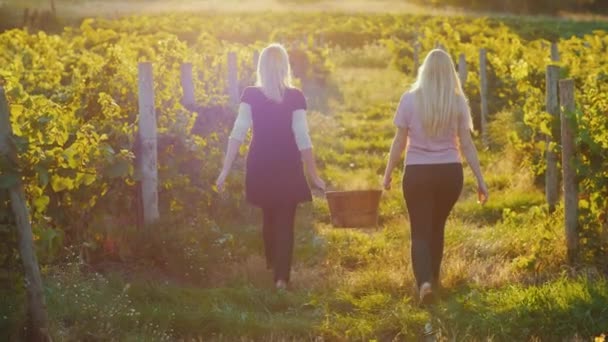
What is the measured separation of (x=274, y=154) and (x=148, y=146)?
1.61m

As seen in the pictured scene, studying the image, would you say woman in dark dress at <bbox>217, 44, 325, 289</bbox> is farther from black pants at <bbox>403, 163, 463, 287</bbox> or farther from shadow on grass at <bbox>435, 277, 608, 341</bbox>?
shadow on grass at <bbox>435, 277, 608, 341</bbox>

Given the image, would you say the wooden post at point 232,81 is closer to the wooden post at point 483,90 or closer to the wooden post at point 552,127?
the wooden post at point 483,90

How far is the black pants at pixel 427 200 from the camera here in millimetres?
6496

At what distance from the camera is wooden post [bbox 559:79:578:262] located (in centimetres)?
745

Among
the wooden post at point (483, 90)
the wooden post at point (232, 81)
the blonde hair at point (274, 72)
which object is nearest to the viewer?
the blonde hair at point (274, 72)

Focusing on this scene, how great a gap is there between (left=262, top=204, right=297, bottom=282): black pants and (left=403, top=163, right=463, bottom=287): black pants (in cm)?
97

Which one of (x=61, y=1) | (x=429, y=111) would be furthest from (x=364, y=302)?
(x=61, y=1)

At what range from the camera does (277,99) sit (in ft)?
23.0

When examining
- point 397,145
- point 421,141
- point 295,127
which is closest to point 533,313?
point 421,141

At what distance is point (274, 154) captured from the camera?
7117 millimetres

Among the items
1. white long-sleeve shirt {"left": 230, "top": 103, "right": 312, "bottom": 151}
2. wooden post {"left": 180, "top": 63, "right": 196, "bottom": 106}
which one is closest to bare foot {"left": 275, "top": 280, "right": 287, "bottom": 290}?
white long-sleeve shirt {"left": 230, "top": 103, "right": 312, "bottom": 151}

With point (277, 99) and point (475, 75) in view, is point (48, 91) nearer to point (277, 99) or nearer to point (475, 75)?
point (277, 99)

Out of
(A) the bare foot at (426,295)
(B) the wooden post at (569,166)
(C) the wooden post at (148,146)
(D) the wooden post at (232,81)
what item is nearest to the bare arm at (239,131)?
(C) the wooden post at (148,146)

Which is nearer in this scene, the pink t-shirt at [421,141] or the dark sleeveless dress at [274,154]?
the pink t-shirt at [421,141]
